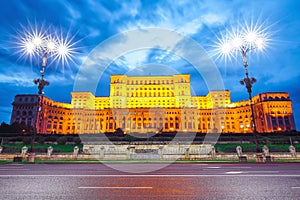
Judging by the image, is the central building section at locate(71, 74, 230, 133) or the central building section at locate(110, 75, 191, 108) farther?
the central building section at locate(110, 75, 191, 108)

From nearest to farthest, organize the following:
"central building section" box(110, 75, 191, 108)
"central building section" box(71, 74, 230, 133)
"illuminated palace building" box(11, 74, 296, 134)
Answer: "illuminated palace building" box(11, 74, 296, 134) → "central building section" box(71, 74, 230, 133) → "central building section" box(110, 75, 191, 108)

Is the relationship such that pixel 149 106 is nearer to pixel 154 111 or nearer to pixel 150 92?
pixel 154 111

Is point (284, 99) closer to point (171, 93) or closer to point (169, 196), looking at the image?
point (171, 93)

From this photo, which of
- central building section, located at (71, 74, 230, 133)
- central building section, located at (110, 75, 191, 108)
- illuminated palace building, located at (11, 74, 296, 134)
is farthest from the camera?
central building section, located at (110, 75, 191, 108)

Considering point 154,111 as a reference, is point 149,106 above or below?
above

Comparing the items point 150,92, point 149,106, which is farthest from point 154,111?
point 150,92

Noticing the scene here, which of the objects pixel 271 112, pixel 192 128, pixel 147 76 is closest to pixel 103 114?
pixel 147 76

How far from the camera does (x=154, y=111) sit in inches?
3556

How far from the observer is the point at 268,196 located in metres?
5.34

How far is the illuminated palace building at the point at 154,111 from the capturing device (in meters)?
87.0

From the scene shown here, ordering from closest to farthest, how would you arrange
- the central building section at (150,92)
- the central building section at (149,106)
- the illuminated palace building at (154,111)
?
the illuminated palace building at (154,111)
the central building section at (149,106)
the central building section at (150,92)

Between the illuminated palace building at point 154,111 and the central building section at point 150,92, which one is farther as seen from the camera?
the central building section at point 150,92

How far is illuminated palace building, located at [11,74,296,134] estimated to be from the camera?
3425 inches

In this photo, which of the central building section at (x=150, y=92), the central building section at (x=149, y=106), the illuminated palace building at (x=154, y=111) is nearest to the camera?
the illuminated palace building at (x=154, y=111)
